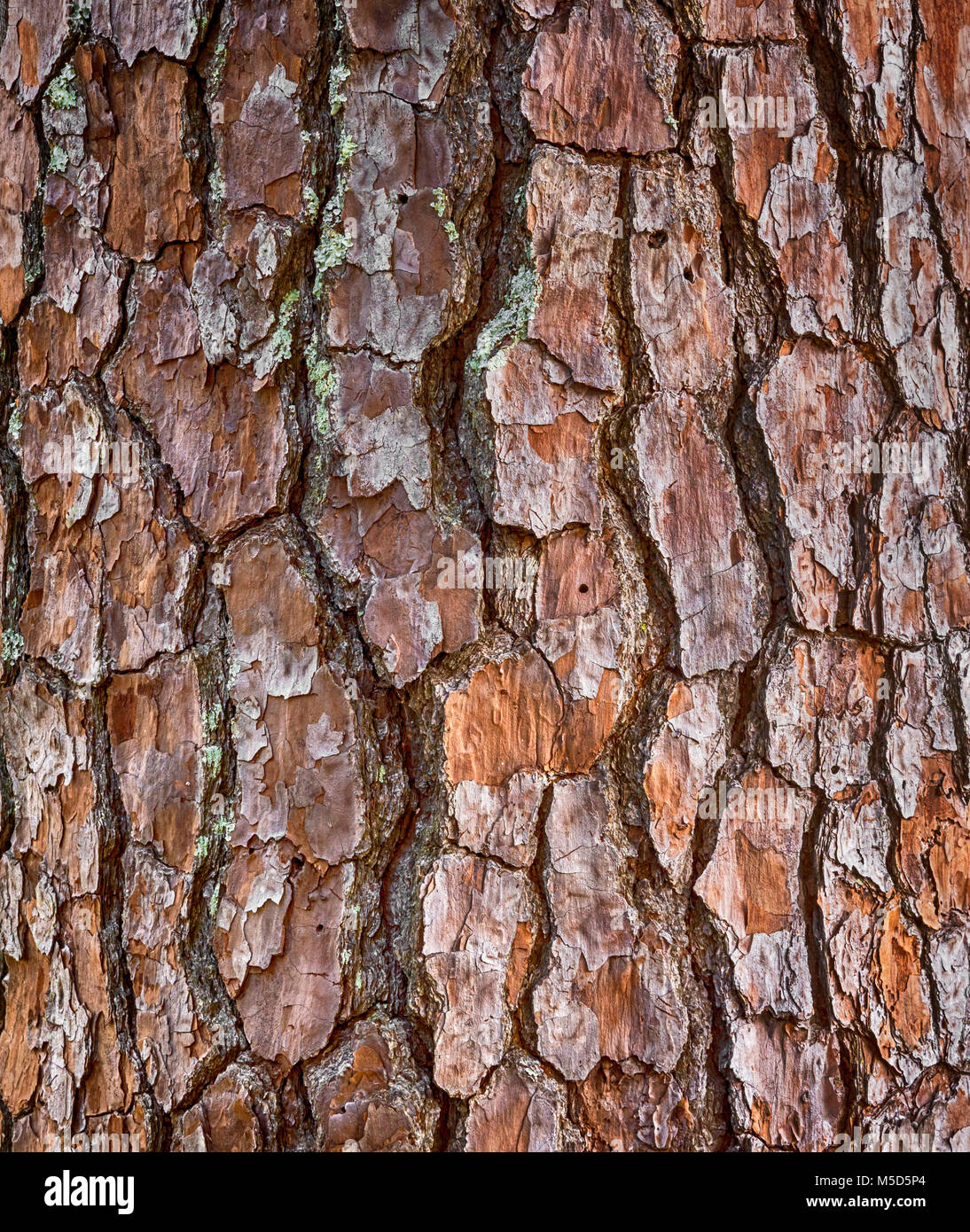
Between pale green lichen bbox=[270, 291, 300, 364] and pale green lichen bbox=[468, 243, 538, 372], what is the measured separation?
0.59 ft

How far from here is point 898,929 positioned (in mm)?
870

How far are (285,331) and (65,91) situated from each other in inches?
14.3

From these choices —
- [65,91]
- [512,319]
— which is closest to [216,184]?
[65,91]

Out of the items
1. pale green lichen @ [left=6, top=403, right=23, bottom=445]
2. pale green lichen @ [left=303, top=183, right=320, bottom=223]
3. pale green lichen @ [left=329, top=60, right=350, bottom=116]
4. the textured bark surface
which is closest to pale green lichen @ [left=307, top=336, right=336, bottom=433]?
the textured bark surface

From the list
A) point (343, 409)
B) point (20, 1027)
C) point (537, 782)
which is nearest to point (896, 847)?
point (537, 782)

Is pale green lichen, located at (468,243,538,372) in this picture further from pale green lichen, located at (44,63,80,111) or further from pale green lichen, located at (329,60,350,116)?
pale green lichen, located at (44,63,80,111)

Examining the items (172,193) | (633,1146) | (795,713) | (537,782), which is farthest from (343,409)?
(633,1146)

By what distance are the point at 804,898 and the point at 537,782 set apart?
0.30 metres

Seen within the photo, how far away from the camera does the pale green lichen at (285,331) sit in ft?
2.77

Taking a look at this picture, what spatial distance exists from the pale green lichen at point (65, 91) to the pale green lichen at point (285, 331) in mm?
325

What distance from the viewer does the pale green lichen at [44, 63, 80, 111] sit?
89 cm

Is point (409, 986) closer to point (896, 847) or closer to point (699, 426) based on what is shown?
point (896, 847)
